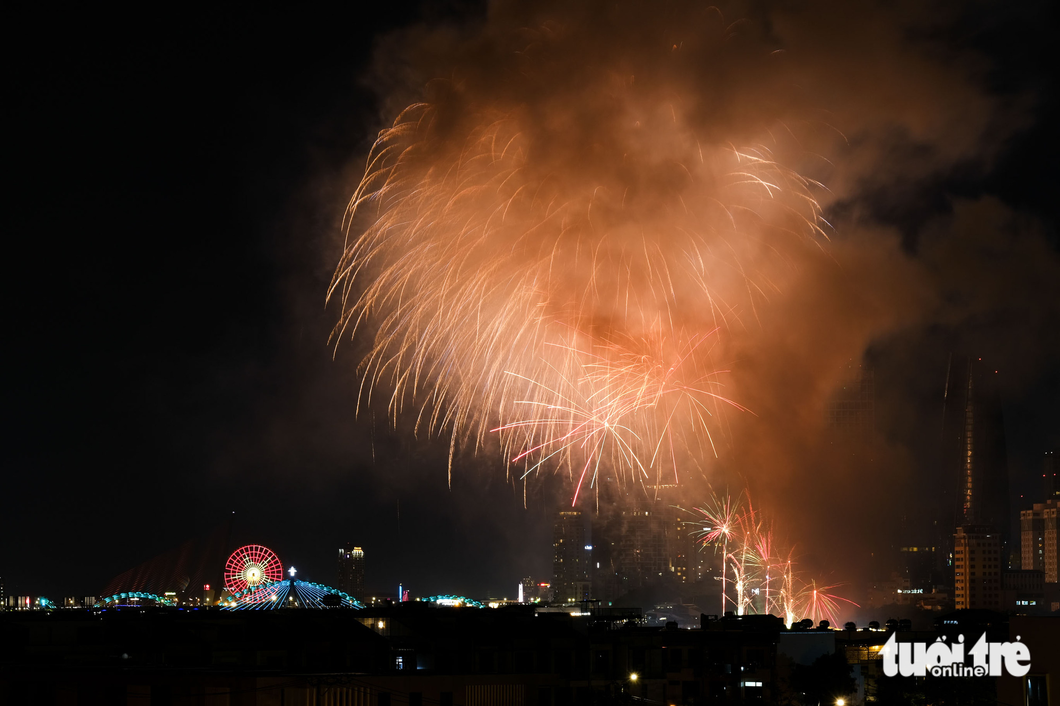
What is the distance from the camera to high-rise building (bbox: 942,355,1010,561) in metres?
172

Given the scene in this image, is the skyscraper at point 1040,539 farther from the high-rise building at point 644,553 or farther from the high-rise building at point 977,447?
the high-rise building at point 644,553

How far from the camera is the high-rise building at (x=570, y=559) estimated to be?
493 ft

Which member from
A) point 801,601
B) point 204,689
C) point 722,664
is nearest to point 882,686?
point 722,664

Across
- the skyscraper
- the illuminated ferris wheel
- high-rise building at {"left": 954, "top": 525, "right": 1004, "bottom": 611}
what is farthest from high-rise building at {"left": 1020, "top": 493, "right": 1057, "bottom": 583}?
the illuminated ferris wheel

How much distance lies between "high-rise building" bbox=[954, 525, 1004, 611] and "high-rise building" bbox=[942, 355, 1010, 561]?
21.2 metres

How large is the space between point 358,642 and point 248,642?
9.85ft

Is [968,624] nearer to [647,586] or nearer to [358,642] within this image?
[358,642]

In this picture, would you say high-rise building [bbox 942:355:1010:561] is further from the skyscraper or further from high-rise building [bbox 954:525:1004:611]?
high-rise building [bbox 954:525:1004:611]

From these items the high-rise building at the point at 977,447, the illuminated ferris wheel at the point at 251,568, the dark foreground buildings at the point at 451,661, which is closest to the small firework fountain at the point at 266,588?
the illuminated ferris wheel at the point at 251,568

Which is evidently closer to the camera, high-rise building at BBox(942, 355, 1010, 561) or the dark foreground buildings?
the dark foreground buildings

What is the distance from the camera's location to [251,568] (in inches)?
2899

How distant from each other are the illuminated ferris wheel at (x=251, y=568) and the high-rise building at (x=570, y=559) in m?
74.7

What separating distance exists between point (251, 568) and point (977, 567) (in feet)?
335

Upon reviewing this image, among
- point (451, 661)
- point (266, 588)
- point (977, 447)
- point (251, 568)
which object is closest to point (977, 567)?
point (977, 447)
